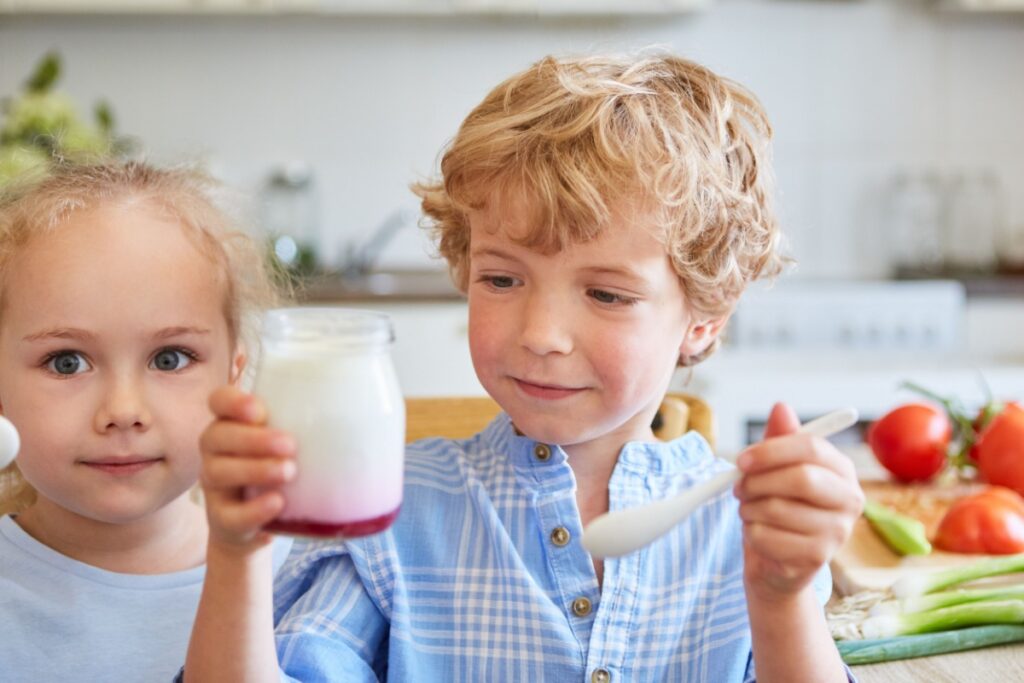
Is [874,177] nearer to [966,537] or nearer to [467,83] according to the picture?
[467,83]

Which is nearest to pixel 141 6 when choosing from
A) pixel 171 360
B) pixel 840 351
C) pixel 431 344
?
pixel 431 344

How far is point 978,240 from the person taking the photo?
4000 millimetres

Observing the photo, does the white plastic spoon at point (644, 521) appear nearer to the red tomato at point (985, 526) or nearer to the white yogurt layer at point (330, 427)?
the white yogurt layer at point (330, 427)

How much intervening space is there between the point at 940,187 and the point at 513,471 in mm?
3261

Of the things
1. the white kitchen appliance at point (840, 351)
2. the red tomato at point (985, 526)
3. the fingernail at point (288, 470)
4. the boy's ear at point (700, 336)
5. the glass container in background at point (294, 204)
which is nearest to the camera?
the fingernail at point (288, 470)

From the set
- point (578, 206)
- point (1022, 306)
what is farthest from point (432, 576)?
point (1022, 306)

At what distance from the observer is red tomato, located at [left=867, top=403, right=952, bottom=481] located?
1715 mm

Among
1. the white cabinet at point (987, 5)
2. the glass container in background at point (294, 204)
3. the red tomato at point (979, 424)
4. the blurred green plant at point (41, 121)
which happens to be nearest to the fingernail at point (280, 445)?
the red tomato at point (979, 424)

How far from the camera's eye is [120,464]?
1.13 metres

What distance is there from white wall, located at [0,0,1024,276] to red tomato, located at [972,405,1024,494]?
241cm

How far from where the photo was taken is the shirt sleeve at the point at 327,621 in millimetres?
1057

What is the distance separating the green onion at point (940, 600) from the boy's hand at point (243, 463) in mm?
692

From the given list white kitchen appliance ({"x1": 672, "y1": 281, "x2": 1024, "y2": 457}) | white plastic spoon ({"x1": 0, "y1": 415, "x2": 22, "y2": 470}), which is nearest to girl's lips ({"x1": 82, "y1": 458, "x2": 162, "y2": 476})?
white plastic spoon ({"x1": 0, "y1": 415, "x2": 22, "y2": 470})

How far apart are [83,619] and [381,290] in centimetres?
218
